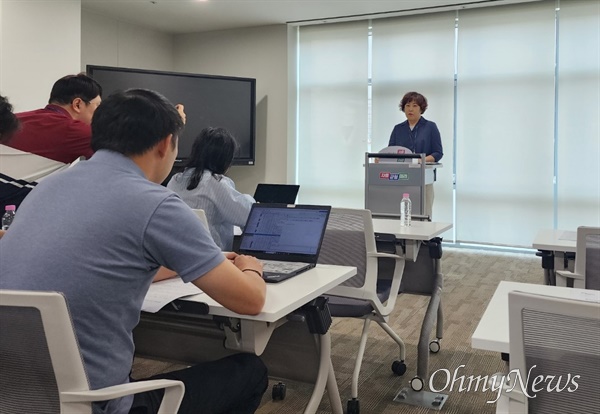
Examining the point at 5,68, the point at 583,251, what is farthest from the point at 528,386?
the point at 5,68

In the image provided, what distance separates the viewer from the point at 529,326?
103cm

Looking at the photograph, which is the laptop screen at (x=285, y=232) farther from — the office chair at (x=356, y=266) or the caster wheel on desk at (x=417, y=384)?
the caster wheel on desk at (x=417, y=384)

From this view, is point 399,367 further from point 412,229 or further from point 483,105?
point 483,105

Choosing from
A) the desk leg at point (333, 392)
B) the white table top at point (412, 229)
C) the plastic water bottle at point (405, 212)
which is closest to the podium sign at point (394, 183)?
the plastic water bottle at point (405, 212)

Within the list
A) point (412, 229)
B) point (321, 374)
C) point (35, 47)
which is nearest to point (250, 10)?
point (35, 47)

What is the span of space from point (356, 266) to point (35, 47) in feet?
13.2

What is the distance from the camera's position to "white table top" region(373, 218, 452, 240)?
8.57 feet

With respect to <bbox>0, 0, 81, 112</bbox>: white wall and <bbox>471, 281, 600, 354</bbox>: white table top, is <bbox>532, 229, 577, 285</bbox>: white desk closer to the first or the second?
<bbox>471, 281, 600, 354</bbox>: white table top

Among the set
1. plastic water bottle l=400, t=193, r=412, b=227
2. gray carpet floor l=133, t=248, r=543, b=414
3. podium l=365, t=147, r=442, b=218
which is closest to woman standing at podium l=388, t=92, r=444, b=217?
gray carpet floor l=133, t=248, r=543, b=414

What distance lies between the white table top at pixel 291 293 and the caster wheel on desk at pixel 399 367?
119 centimetres

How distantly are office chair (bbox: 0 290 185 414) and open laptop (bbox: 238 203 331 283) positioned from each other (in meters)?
0.90

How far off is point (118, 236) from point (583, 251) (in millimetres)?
1693

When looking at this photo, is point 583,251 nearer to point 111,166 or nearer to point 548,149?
point 111,166

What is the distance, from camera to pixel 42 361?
3.42 feet
